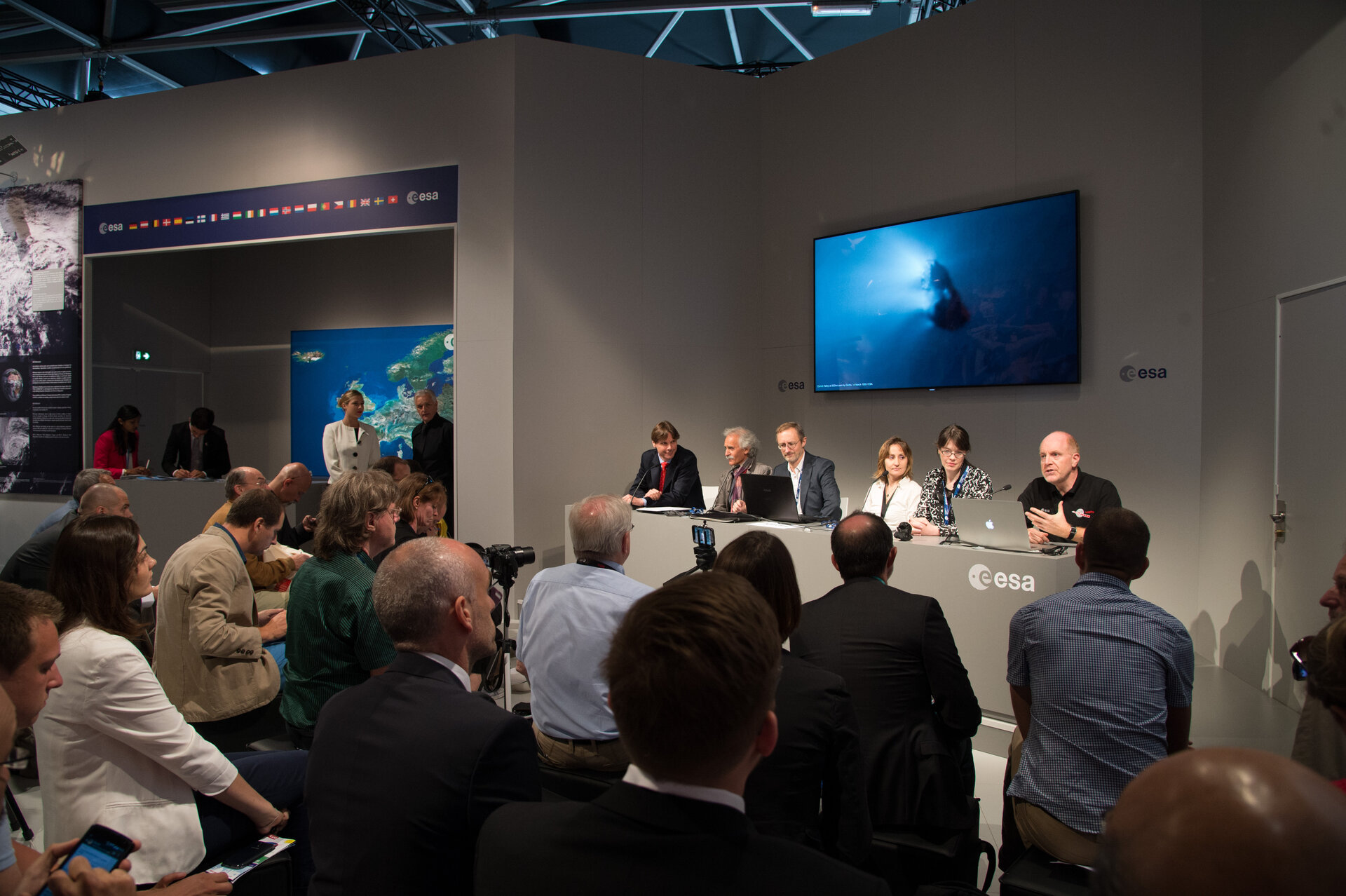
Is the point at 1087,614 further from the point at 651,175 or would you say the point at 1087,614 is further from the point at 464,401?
the point at 651,175

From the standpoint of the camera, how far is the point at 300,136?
6703 millimetres

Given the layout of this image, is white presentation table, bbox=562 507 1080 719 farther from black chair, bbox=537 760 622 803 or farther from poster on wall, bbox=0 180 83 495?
poster on wall, bbox=0 180 83 495

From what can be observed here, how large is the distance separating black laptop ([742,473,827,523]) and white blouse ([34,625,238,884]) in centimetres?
352

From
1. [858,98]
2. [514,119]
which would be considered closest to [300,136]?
[514,119]

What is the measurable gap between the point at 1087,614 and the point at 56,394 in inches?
339

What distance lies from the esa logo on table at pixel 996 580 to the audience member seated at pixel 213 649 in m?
2.95

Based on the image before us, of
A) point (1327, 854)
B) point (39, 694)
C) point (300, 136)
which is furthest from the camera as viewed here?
point (300, 136)

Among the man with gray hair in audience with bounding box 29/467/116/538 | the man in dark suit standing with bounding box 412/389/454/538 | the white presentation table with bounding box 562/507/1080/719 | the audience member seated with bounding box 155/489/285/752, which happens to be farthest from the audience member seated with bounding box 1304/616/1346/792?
the man in dark suit standing with bounding box 412/389/454/538

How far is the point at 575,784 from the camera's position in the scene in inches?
84.7

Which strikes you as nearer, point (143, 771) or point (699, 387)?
point (143, 771)

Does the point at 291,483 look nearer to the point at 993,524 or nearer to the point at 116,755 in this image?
the point at 116,755

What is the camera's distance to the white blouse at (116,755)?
74.5 inches

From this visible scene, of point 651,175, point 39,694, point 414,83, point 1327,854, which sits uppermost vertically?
point 414,83

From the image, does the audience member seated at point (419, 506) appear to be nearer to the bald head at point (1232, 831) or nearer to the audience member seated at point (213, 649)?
the audience member seated at point (213, 649)
